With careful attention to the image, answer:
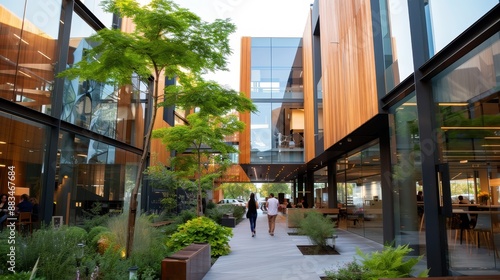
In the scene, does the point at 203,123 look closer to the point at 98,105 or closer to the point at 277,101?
the point at 98,105

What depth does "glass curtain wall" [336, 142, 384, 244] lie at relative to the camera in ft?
43.4

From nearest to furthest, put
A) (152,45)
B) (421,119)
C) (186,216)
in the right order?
1. (152,45)
2. (421,119)
3. (186,216)

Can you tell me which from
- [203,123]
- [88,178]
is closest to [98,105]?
[88,178]

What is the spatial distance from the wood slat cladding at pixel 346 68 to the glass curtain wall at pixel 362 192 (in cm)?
141

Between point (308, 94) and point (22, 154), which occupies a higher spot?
point (308, 94)

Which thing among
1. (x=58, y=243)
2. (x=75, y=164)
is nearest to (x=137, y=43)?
(x=58, y=243)

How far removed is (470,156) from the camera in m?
7.26

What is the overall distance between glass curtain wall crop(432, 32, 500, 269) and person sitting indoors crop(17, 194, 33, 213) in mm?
10984

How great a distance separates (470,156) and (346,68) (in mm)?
6402

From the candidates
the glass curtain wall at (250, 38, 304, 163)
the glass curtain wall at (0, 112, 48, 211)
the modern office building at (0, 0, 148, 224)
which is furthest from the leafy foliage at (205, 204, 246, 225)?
the glass curtain wall at (0, 112, 48, 211)

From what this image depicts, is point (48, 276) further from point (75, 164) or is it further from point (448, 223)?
point (75, 164)

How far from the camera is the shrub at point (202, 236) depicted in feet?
31.8

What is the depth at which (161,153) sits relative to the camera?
85.4 ft

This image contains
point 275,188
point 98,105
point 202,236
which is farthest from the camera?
point 275,188
